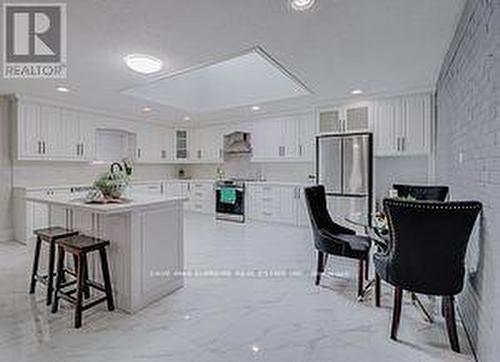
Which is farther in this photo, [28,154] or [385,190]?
[385,190]

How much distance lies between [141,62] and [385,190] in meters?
4.54

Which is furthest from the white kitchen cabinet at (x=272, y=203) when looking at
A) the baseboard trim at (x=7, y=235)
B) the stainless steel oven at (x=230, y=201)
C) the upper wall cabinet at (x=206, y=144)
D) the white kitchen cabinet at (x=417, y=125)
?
the baseboard trim at (x=7, y=235)

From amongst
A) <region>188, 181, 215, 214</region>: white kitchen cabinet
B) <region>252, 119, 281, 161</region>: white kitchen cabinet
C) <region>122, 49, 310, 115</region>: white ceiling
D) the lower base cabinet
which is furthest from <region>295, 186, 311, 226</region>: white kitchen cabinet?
<region>188, 181, 215, 214</region>: white kitchen cabinet

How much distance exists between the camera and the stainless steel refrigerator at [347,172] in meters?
5.35

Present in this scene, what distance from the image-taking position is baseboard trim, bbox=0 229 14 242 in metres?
5.24

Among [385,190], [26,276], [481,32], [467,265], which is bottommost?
[26,276]

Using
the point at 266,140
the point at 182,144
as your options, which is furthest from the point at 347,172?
the point at 182,144

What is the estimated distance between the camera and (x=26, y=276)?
140 inches

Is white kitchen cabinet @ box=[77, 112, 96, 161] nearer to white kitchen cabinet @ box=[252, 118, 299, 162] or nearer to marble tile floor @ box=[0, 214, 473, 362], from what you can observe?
marble tile floor @ box=[0, 214, 473, 362]

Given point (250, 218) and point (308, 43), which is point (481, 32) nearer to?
point (308, 43)

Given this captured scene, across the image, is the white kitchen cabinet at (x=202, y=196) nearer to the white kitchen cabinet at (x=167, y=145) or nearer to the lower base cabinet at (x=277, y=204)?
the white kitchen cabinet at (x=167, y=145)

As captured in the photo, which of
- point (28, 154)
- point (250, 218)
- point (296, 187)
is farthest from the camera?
point (250, 218)

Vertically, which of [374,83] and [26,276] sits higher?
[374,83]

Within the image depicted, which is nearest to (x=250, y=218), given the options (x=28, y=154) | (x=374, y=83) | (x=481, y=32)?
(x=374, y=83)
